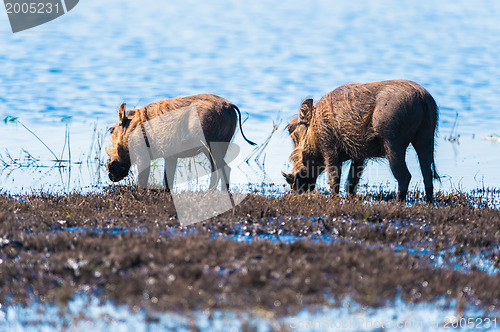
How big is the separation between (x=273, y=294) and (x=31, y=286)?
72.9 inches

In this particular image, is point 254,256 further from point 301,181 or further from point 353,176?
point 301,181

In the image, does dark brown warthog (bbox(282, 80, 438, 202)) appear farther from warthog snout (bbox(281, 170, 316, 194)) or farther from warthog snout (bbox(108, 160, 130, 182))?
warthog snout (bbox(108, 160, 130, 182))

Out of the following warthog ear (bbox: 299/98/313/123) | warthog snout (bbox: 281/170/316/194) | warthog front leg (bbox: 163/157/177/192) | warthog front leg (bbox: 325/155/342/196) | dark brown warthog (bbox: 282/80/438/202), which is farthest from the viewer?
warthog snout (bbox: 281/170/316/194)

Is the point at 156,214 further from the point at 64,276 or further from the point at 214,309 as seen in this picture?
the point at 214,309

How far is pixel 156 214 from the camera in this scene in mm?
7340

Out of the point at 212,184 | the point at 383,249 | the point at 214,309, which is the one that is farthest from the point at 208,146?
the point at 214,309

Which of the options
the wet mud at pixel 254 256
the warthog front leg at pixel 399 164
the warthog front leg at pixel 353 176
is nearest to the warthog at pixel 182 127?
the wet mud at pixel 254 256

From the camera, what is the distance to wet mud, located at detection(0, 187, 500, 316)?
427 centimetres

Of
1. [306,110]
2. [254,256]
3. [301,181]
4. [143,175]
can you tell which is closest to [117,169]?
[143,175]

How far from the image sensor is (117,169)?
34.8ft

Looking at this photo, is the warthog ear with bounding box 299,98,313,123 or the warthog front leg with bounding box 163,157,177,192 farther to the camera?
the warthog ear with bounding box 299,98,313,123

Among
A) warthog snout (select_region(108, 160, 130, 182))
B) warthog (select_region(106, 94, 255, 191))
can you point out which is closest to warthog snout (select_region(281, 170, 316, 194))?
warthog (select_region(106, 94, 255, 191))

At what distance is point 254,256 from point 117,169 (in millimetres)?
6137

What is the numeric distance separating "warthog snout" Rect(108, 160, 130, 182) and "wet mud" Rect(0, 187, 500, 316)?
8.44 feet
